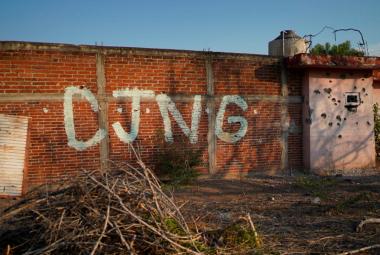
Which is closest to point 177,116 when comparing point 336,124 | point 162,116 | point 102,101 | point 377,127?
point 162,116

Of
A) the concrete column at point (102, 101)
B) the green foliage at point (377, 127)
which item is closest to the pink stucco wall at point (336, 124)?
the green foliage at point (377, 127)

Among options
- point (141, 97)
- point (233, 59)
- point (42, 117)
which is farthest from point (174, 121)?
point (42, 117)

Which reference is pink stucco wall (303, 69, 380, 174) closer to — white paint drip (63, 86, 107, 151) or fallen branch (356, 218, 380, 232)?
fallen branch (356, 218, 380, 232)

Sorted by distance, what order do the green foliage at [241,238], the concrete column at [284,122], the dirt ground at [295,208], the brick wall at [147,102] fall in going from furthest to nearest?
1. the concrete column at [284,122]
2. the brick wall at [147,102]
3. the dirt ground at [295,208]
4. the green foliage at [241,238]

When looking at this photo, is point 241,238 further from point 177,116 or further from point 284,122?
point 284,122

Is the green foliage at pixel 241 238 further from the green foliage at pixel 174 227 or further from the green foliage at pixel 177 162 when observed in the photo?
the green foliage at pixel 177 162

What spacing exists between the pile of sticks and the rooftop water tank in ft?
29.1

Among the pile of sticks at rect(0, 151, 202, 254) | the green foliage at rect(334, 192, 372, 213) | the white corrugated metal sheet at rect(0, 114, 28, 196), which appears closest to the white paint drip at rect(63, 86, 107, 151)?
the white corrugated metal sheet at rect(0, 114, 28, 196)

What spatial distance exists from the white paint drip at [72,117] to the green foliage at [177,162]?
155 centimetres

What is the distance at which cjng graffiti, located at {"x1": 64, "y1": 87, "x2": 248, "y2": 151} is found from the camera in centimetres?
909

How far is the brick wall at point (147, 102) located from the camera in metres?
8.80

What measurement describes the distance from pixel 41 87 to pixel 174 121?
316cm

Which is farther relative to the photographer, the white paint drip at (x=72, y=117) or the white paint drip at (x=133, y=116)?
the white paint drip at (x=133, y=116)

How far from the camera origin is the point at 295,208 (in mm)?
7055
